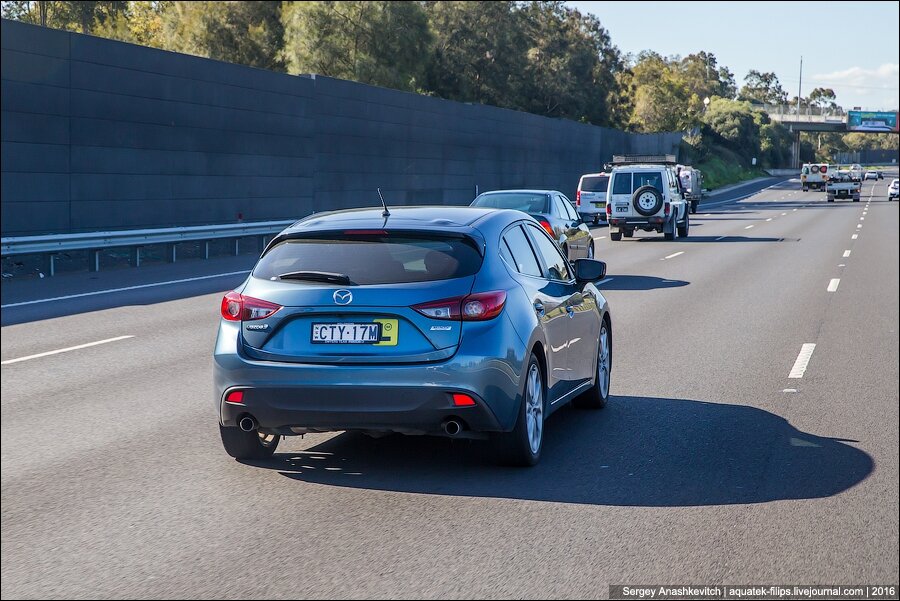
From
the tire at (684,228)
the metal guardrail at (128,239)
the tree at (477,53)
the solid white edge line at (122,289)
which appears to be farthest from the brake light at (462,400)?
the tree at (477,53)

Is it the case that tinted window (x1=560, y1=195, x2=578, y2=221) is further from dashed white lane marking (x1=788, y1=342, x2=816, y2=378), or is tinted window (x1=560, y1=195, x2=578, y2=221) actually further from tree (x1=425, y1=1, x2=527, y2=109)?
tree (x1=425, y1=1, x2=527, y2=109)

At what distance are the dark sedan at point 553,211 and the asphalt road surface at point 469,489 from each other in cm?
767

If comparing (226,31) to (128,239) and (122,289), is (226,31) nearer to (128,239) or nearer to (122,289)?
(128,239)

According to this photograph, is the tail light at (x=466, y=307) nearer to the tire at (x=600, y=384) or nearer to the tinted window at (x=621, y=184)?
the tire at (x=600, y=384)

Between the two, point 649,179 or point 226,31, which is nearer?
point 649,179

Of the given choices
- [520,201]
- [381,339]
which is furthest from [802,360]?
[520,201]

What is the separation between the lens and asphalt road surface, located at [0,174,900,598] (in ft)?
16.6

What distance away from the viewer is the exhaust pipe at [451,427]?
6648 millimetres

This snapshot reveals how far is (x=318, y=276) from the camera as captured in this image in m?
6.75

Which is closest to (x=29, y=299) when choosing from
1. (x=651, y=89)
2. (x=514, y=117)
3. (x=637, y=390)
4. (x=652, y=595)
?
(x=637, y=390)

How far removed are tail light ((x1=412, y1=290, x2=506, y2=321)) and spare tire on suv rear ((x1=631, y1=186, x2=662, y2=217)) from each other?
2697cm

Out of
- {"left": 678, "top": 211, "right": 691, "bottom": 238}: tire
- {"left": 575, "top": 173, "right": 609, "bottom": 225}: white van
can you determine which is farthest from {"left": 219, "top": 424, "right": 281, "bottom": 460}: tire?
{"left": 575, "top": 173, "right": 609, "bottom": 225}: white van

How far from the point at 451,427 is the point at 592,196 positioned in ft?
122

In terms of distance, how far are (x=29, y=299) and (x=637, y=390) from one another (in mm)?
10408
